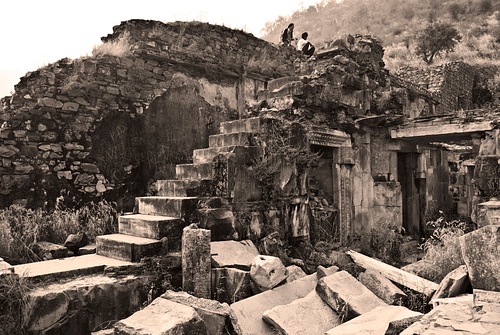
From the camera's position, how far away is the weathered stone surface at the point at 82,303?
10.3 ft

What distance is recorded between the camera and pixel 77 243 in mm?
5723

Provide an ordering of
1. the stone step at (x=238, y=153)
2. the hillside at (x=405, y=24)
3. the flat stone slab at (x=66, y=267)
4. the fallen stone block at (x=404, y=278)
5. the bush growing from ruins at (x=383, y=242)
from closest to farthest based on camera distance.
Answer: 1. the flat stone slab at (x=66, y=267)
2. the fallen stone block at (x=404, y=278)
3. the stone step at (x=238, y=153)
4. the bush growing from ruins at (x=383, y=242)
5. the hillside at (x=405, y=24)

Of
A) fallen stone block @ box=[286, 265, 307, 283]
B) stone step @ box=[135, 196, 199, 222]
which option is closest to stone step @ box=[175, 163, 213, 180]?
stone step @ box=[135, 196, 199, 222]

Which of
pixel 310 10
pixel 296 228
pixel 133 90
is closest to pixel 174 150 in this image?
pixel 133 90

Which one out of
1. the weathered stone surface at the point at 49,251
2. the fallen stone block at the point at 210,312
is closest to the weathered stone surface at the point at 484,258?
the fallen stone block at the point at 210,312

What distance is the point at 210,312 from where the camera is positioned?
321 cm

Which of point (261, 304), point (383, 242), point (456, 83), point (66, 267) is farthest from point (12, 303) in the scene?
point (456, 83)

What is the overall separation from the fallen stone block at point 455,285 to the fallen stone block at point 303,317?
3.69 ft

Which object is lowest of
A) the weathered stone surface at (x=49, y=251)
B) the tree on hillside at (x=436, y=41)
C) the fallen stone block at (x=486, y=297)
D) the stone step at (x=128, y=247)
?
the fallen stone block at (x=486, y=297)

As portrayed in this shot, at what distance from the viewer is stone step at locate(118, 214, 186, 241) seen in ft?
14.5

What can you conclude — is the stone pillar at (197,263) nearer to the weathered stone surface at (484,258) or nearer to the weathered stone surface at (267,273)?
the weathered stone surface at (267,273)

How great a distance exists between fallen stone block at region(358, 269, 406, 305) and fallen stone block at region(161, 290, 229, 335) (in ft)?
5.90

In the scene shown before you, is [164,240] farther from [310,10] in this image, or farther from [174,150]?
[310,10]

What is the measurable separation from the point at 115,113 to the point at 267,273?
5.37 m
